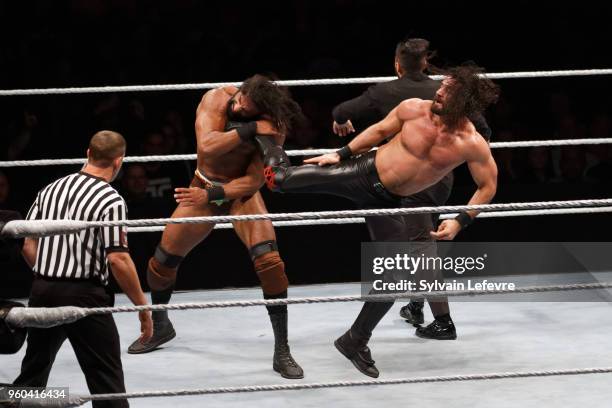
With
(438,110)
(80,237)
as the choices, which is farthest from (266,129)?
(80,237)

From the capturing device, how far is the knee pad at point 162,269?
160 inches

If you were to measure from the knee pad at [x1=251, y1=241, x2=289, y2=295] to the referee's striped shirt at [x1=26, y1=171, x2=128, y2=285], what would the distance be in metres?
0.95

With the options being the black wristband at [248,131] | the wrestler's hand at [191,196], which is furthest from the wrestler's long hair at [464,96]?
the wrestler's hand at [191,196]

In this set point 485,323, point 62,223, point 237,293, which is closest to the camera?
point 62,223

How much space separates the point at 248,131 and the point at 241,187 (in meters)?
0.22

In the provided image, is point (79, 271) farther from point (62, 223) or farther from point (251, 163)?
point (251, 163)

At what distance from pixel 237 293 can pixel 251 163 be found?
1.00m

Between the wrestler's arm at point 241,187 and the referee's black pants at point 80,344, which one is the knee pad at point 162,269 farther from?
the referee's black pants at point 80,344

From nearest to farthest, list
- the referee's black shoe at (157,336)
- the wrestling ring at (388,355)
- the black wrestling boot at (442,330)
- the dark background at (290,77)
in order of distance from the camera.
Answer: the wrestling ring at (388,355)
the referee's black shoe at (157,336)
the black wrestling boot at (442,330)
the dark background at (290,77)

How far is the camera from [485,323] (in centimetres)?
431

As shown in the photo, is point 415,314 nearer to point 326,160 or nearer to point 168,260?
point 326,160

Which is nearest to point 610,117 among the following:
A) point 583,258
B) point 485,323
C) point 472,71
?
point 583,258

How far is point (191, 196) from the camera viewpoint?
3.75 meters

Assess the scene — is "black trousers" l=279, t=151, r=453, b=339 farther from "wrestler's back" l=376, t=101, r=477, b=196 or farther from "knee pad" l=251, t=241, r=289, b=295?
"knee pad" l=251, t=241, r=289, b=295
